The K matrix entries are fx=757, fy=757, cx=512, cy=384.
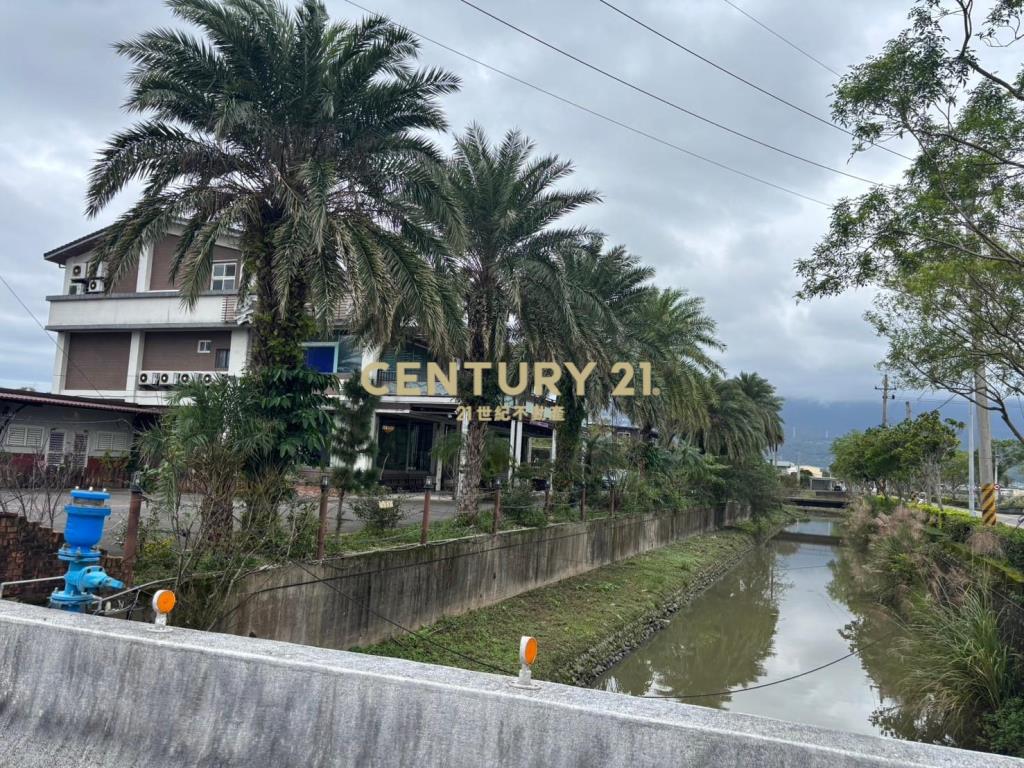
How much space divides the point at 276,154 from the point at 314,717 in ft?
33.5

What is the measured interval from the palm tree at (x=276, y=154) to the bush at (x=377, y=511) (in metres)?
3.56

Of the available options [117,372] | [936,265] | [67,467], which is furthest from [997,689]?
[117,372]

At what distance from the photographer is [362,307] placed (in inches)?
528

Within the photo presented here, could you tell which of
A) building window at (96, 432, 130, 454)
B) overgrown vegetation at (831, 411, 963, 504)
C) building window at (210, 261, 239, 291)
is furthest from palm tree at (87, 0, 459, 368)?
overgrown vegetation at (831, 411, 963, 504)

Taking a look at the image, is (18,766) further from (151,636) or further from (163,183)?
(163,183)

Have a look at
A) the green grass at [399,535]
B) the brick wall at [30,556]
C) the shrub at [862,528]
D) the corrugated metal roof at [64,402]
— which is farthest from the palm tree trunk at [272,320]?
the shrub at [862,528]

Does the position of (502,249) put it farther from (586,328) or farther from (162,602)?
(162,602)

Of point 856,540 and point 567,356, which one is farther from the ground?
point 567,356

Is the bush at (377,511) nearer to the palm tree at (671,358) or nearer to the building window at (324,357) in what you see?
the palm tree at (671,358)

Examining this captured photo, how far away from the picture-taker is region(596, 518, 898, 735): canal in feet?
46.2

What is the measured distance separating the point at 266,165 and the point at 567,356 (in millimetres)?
9533

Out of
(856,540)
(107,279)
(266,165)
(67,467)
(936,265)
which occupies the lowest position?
(856,540)

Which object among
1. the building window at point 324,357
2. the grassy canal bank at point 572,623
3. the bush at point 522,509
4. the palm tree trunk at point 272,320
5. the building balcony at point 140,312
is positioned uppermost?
the building balcony at point 140,312

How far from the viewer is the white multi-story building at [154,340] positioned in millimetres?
29172
